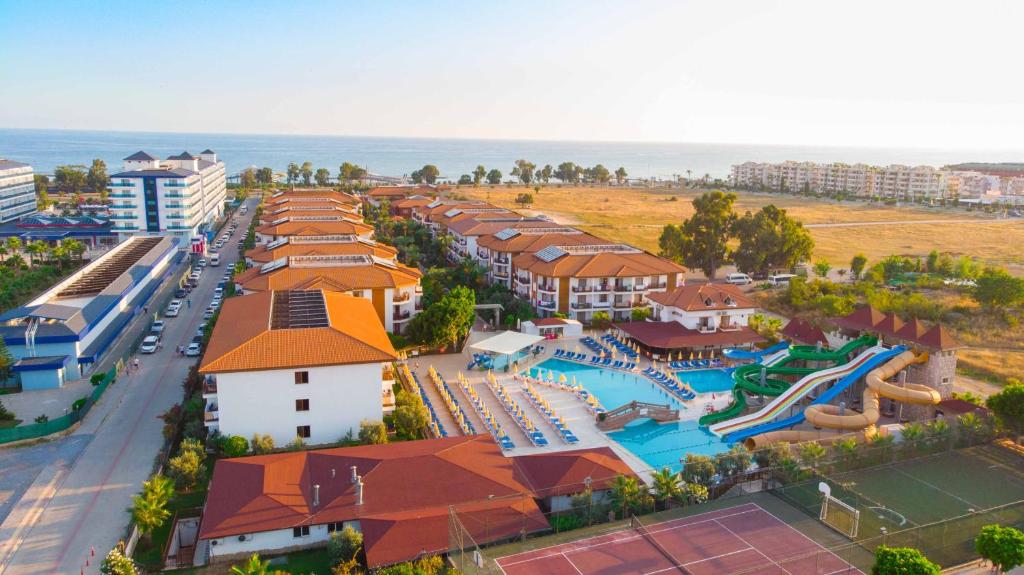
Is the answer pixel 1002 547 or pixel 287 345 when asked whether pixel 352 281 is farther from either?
pixel 1002 547

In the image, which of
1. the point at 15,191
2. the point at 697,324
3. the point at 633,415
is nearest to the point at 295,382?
the point at 633,415

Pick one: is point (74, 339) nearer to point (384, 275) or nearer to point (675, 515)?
point (384, 275)

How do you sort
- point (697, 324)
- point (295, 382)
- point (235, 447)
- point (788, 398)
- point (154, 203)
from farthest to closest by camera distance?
point (154, 203) < point (697, 324) < point (788, 398) < point (295, 382) < point (235, 447)

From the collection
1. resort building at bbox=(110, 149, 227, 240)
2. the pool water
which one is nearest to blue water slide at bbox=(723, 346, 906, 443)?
the pool water

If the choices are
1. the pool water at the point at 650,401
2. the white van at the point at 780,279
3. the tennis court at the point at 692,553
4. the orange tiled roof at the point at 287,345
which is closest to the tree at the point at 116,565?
the orange tiled roof at the point at 287,345

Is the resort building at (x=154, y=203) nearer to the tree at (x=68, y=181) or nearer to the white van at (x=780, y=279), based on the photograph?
the tree at (x=68, y=181)

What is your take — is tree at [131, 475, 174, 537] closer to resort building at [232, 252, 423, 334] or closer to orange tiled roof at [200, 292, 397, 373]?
orange tiled roof at [200, 292, 397, 373]
